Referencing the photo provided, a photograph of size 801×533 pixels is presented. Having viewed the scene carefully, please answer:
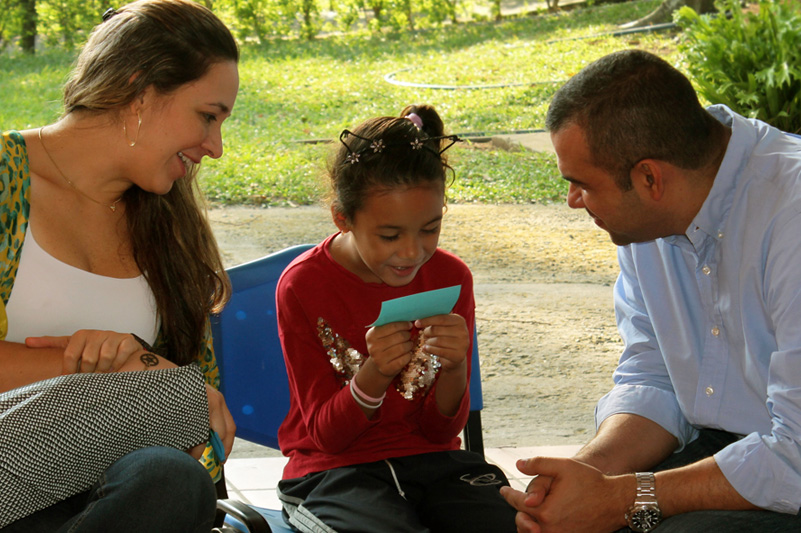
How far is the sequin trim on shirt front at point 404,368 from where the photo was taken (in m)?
1.80

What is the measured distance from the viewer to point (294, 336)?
1.78 meters

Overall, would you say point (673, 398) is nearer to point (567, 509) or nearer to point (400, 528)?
point (567, 509)

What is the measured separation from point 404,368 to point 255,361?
36 cm

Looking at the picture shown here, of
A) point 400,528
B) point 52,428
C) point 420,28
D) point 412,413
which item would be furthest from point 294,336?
point 420,28

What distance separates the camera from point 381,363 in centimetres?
164

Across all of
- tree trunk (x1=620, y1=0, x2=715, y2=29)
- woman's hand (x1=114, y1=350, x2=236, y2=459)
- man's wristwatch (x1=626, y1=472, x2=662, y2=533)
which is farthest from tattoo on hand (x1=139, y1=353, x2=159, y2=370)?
tree trunk (x1=620, y1=0, x2=715, y2=29)

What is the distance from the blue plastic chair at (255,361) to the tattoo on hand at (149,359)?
0.35 meters

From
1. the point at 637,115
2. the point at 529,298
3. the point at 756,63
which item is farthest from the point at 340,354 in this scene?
the point at 756,63

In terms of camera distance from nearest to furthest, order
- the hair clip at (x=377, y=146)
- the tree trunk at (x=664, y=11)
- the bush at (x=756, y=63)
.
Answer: the hair clip at (x=377, y=146) < the bush at (x=756, y=63) < the tree trunk at (x=664, y=11)

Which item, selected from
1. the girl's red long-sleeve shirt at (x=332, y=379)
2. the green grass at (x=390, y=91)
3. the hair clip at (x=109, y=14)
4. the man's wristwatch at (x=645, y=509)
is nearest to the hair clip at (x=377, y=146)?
the girl's red long-sleeve shirt at (x=332, y=379)

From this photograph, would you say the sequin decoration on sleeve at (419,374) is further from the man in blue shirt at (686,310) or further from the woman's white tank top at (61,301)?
the woman's white tank top at (61,301)

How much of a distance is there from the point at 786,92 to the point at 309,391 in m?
3.51

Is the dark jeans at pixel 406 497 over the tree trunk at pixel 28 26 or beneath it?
beneath

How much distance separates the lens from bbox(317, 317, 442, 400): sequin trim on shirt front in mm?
1801
